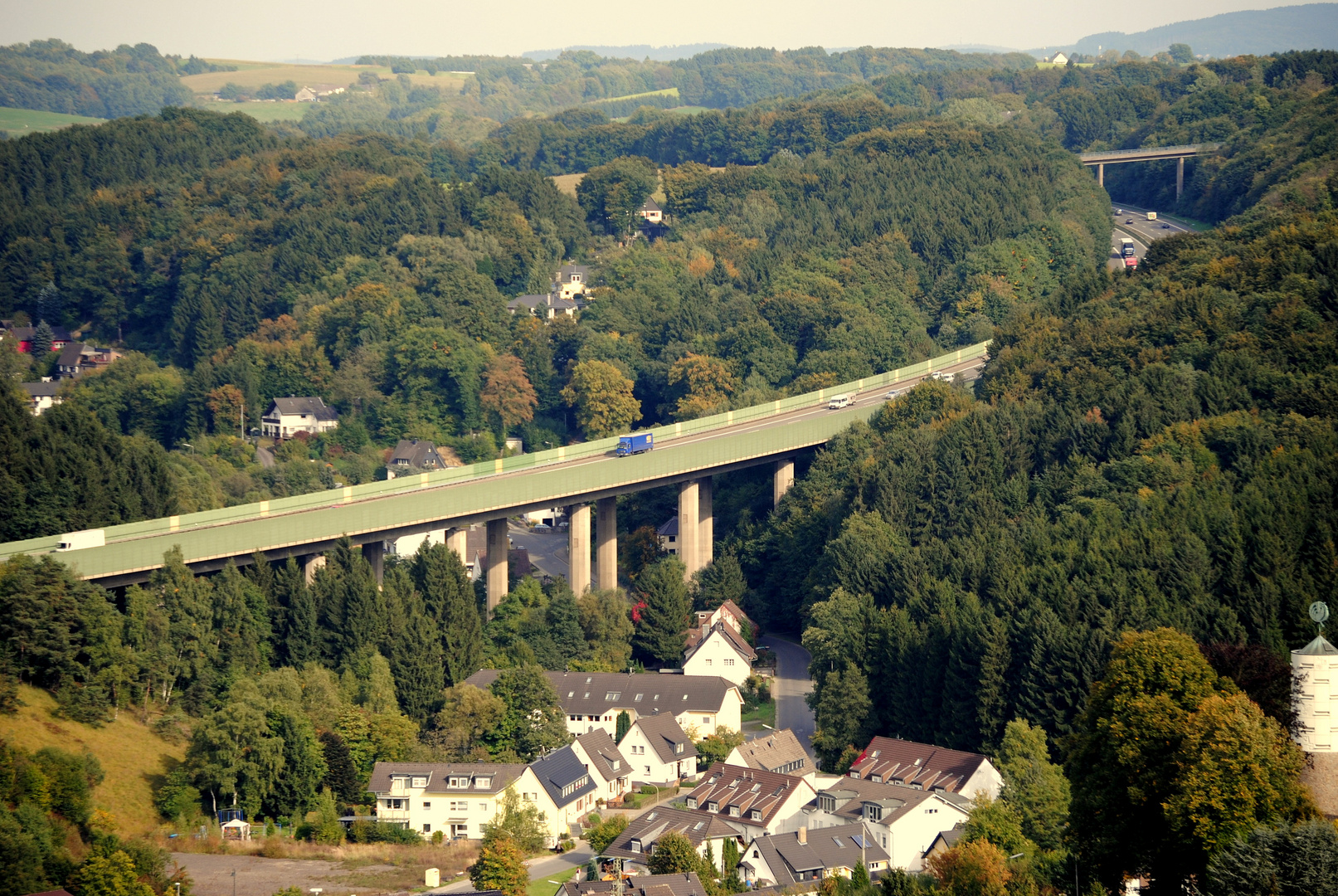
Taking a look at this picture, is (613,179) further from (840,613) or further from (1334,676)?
(1334,676)

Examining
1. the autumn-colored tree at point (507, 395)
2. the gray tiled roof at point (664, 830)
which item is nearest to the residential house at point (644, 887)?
the gray tiled roof at point (664, 830)

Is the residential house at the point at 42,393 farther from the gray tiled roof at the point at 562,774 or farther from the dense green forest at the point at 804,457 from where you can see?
the gray tiled roof at the point at 562,774

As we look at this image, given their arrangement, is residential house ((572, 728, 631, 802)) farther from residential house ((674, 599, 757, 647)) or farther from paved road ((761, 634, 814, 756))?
residential house ((674, 599, 757, 647))

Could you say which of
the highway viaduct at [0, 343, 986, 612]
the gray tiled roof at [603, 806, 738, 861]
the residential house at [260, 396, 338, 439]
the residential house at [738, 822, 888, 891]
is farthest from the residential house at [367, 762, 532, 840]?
the residential house at [260, 396, 338, 439]

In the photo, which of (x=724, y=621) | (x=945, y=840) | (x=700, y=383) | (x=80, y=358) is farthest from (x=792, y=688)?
(x=80, y=358)

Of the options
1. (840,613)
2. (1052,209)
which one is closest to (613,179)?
(1052,209)

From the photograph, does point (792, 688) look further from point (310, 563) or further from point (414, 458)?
point (414, 458)
